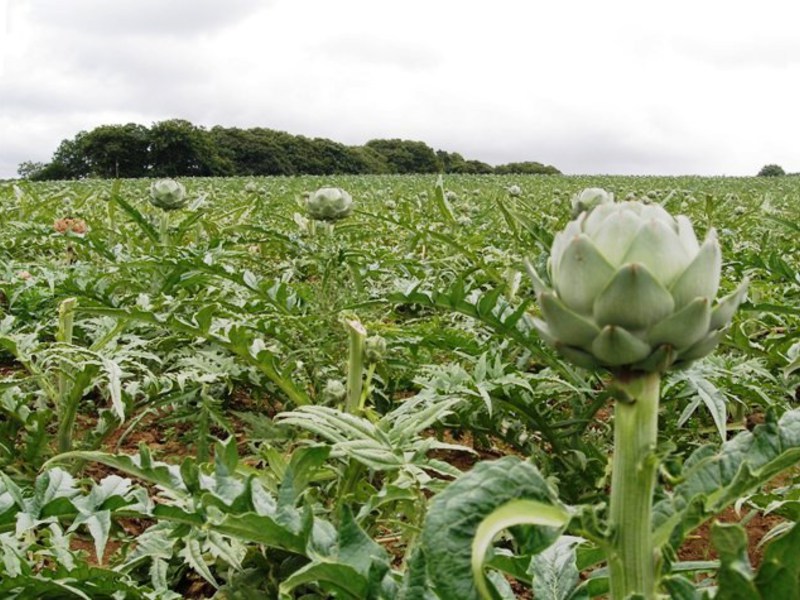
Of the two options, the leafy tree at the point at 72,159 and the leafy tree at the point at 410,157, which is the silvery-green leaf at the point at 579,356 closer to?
the leafy tree at the point at 72,159

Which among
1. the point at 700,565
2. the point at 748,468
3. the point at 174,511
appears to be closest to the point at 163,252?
the point at 174,511

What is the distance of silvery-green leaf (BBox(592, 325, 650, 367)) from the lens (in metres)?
0.54

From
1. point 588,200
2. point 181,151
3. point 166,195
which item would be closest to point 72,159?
point 181,151

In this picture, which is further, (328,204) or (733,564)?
(328,204)

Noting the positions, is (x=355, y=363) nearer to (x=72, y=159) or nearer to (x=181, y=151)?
(x=181, y=151)

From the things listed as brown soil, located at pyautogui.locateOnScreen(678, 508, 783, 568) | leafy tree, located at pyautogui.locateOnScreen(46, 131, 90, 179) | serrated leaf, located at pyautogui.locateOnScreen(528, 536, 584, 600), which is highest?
leafy tree, located at pyautogui.locateOnScreen(46, 131, 90, 179)

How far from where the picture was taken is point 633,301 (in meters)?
0.53

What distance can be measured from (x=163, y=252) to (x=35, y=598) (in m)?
1.51

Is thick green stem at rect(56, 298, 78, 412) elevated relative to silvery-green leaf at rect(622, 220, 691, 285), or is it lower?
lower

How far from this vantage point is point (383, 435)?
3.04 ft

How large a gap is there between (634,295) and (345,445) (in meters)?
0.41

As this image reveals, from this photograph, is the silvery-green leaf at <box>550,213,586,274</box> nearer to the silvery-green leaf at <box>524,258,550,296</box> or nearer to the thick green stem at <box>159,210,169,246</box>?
the silvery-green leaf at <box>524,258,550,296</box>

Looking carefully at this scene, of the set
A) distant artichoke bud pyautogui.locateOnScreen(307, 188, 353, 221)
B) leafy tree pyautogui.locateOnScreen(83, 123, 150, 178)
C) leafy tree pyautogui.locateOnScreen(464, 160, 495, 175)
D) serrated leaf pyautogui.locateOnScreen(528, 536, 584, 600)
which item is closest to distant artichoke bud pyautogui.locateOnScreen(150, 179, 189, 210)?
distant artichoke bud pyautogui.locateOnScreen(307, 188, 353, 221)

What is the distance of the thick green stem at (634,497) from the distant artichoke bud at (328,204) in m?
1.62
